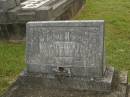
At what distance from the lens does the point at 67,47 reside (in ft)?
18.2

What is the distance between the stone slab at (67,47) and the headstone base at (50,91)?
24cm

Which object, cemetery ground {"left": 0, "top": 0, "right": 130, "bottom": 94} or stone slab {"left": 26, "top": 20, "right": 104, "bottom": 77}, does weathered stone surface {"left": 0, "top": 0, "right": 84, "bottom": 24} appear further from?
stone slab {"left": 26, "top": 20, "right": 104, "bottom": 77}

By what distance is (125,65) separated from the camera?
7.81m

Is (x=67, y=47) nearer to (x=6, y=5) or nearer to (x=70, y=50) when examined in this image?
(x=70, y=50)

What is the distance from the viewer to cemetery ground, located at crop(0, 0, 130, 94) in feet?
25.1

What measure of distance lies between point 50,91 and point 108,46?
3.98 meters

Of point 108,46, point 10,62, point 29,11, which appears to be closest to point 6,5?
point 29,11

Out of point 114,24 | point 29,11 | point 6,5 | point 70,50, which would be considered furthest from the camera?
point 114,24

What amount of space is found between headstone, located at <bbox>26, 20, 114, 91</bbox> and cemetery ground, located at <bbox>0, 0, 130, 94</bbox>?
1.41m

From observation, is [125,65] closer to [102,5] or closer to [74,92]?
[74,92]

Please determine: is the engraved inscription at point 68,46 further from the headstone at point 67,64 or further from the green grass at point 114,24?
the green grass at point 114,24

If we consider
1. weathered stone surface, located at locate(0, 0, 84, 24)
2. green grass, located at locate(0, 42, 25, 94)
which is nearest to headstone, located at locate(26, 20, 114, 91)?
green grass, located at locate(0, 42, 25, 94)

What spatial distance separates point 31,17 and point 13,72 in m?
1.98

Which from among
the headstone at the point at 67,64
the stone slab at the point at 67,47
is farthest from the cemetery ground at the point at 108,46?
the stone slab at the point at 67,47
